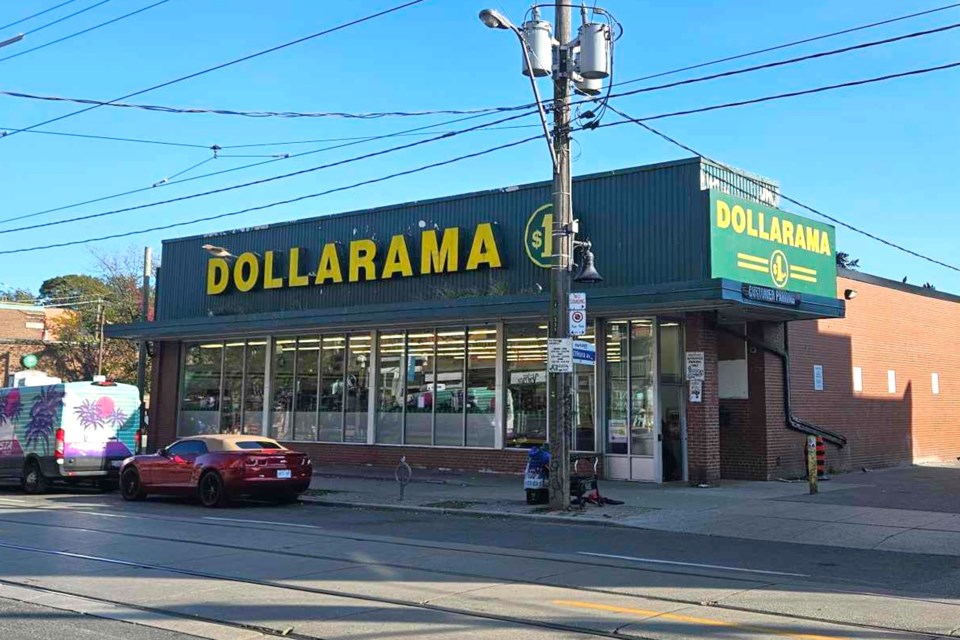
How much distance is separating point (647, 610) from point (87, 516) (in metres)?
11.4

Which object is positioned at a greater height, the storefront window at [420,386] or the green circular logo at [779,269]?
the green circular logo at [779,269]

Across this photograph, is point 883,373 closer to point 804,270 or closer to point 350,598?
point 804,270

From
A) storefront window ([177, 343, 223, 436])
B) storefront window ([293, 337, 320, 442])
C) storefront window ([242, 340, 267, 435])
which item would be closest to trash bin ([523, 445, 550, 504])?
storefront window ([293, 337, 320, 442])

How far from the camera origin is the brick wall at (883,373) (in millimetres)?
22531

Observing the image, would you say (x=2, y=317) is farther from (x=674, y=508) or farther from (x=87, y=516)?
(x=674, y=508)

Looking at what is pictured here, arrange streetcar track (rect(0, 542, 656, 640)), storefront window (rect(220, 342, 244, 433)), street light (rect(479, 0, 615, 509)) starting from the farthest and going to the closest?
storefront window (rect(220, 342, 244, 433)), street light (rect(479, 0, 615, 509)), streetcar track (rect(0, 542, 656, 640))

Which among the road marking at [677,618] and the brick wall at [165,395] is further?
the brick wall at [165,395]

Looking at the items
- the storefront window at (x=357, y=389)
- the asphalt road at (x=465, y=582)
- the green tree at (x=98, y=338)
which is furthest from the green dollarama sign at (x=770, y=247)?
the green tree at (x=98, y=338)

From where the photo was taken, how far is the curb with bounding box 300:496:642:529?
560 inches

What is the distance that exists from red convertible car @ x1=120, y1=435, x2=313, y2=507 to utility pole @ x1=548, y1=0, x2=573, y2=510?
5.52 m

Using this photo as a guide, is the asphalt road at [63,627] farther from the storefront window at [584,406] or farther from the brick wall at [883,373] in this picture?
the brick wall at [883,373]

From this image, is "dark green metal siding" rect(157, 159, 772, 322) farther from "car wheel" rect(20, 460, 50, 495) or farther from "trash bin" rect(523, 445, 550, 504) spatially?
"car wheel" rect(20, 460, 50, 495)

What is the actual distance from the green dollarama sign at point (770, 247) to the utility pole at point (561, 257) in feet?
14.3

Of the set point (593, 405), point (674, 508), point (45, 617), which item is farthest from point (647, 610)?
point (593, 405)
